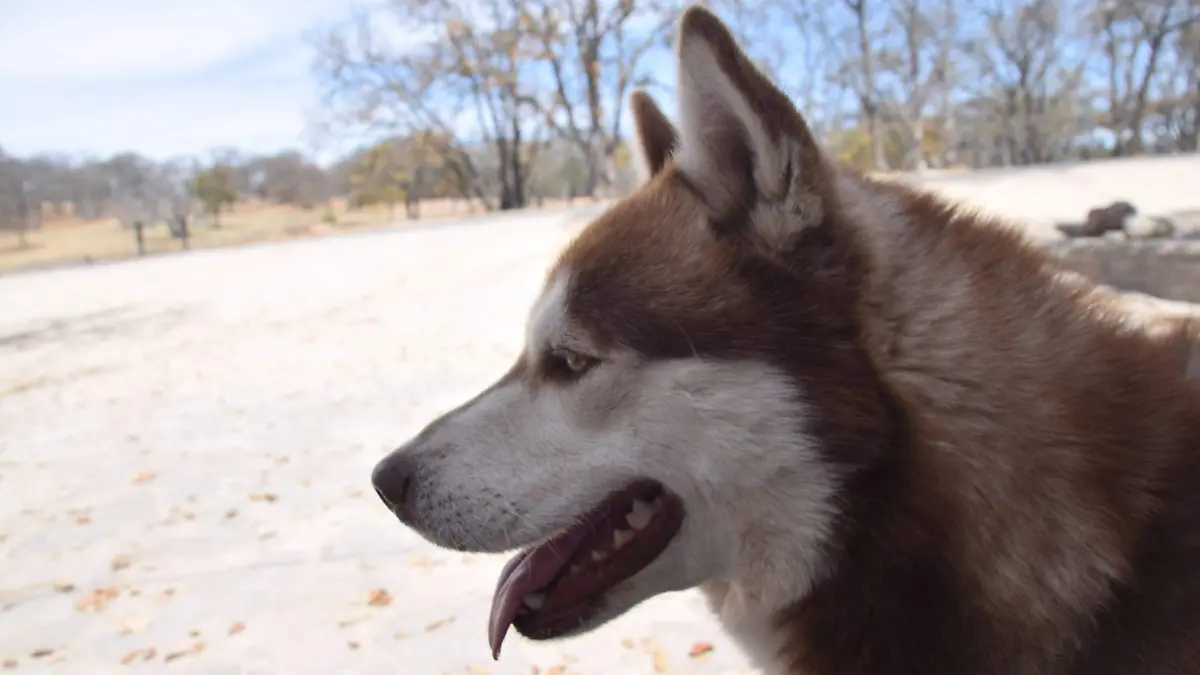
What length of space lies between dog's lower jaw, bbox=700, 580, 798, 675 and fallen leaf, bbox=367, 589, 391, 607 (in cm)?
243

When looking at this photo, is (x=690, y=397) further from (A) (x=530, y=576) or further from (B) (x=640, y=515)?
(A) (x=530, y=576)

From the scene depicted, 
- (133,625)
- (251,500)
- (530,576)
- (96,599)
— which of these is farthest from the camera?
(251,500)

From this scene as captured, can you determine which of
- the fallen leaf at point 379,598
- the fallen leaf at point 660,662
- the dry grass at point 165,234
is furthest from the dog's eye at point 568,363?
the dry grass at point 165,234

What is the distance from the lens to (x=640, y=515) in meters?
2.01

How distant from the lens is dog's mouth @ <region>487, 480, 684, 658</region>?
1.96 metres

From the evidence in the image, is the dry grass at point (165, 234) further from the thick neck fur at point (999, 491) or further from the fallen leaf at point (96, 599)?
the thick neck fur at point (999, 491)

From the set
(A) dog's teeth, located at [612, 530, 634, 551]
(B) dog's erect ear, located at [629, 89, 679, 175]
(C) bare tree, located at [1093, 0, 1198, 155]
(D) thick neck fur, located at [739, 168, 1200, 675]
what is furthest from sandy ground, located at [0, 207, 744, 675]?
(C) bare tree, located at [1093, 0, 1198, 155]

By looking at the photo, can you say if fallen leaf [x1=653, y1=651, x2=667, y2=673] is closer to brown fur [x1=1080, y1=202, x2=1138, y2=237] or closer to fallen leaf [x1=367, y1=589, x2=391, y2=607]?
fallen leaf [x1=367, y1=589, x2=391, y2=607]

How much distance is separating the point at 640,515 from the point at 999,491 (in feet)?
2.57

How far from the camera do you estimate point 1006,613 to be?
1.61m

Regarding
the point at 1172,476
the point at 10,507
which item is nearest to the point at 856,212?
the point at 1172,476

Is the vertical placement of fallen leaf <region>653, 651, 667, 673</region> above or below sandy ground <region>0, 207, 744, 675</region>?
below

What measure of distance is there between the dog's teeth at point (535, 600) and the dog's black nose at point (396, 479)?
1.23 feet

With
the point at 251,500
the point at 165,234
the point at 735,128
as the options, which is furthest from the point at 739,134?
the point at 165,234
